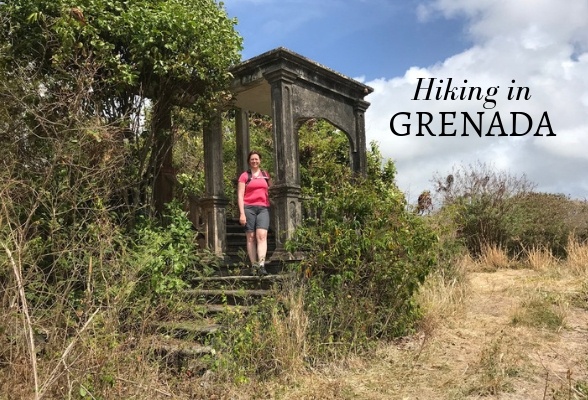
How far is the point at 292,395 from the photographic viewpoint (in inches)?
169

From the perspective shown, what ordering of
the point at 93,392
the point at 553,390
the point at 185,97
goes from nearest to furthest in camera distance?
the point at 93,392
the point at 553,390
the point at 185,97

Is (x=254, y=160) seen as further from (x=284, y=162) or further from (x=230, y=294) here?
(x=230, y=294)

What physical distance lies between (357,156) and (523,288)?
11.3ft

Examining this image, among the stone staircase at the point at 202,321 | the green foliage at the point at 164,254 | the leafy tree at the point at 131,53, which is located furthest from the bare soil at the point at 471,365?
the leafy tree at the point at 131,53

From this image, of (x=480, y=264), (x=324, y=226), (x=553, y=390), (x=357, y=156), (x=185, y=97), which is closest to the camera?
(x=553, y=390)

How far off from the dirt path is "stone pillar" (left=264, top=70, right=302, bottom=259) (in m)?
2.00

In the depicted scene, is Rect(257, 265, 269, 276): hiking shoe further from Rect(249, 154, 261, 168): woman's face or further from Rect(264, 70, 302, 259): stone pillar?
Rect(249, 154, 261, 168): woman's face

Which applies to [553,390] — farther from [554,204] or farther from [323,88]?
[554,204]

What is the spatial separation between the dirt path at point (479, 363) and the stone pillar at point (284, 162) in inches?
78.8

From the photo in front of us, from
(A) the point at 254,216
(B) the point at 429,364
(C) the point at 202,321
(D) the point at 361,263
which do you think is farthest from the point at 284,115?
(B) the point at 429,364

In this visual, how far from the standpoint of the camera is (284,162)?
6.80 metres

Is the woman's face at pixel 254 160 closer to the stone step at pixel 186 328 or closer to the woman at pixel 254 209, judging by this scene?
the woman at pixel 254 209

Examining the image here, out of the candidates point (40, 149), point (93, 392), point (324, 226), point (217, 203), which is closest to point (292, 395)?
point (93, 392)

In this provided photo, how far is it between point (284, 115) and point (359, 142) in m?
1.99
